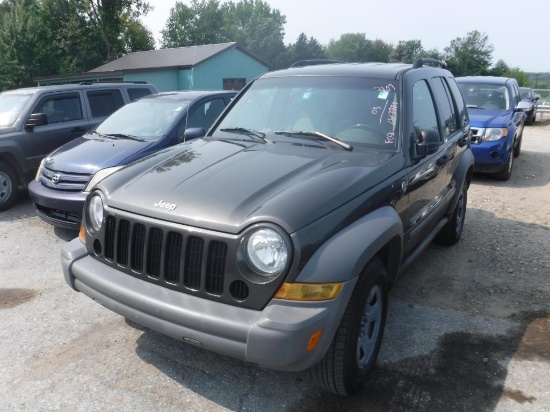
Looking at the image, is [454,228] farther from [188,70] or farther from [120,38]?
[120,38]

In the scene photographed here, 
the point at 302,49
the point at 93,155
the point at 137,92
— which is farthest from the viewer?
the point at 302,49

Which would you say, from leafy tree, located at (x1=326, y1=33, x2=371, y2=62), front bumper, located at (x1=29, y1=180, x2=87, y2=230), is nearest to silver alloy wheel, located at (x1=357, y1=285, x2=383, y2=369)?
front bumper, located at (x1=29, y1=180, x2=87, y2=230)

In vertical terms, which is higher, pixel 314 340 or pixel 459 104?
pixel 459 104

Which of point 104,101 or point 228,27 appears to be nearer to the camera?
point 104,101

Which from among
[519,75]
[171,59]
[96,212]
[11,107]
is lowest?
[96,212]

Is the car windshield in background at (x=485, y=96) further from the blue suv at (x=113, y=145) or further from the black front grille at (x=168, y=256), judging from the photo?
the black front grille at (x=168, y=256)

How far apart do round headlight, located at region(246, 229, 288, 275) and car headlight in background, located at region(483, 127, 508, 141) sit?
729 centimetres

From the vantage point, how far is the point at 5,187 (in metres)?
7.25

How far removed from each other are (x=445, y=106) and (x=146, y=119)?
4.01 meters

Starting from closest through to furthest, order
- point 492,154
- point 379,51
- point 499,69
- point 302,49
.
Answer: point 492,154 < point 499,69 < point 302,49 < point 379,51

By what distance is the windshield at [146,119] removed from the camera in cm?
647

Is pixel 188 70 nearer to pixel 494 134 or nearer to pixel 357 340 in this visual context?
pixel 494 134

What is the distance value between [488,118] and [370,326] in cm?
709

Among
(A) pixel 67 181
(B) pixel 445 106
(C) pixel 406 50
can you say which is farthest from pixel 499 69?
(A) pixel 67 181
